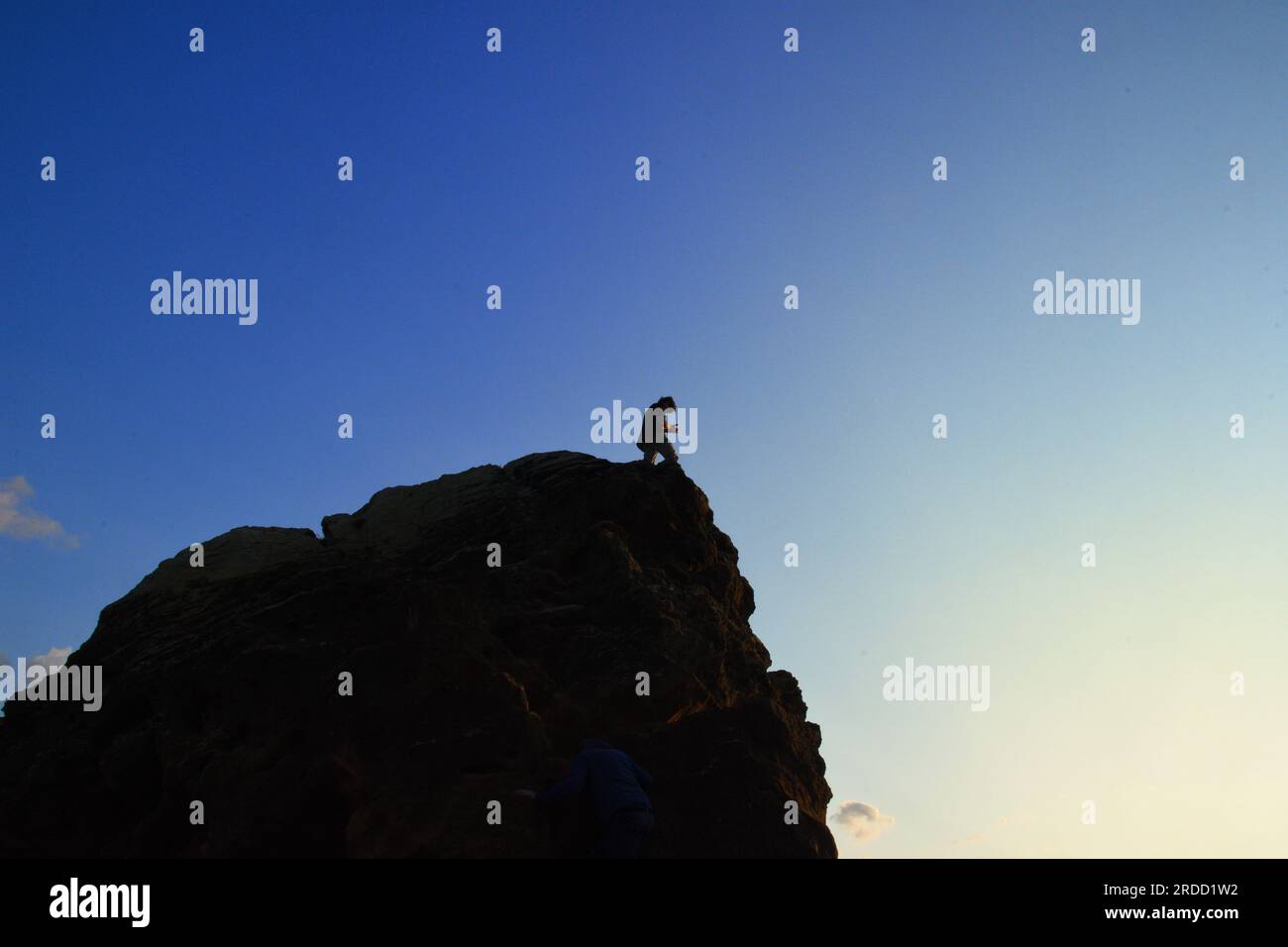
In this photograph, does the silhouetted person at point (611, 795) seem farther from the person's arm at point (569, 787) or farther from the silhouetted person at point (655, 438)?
the silhouetted person at point (655, 438)

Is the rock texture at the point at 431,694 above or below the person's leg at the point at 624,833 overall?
above

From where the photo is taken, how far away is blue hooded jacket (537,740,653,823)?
9633mm

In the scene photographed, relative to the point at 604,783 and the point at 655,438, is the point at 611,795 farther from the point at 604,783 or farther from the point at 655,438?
the point at 655,438

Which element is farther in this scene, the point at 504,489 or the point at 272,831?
the point at 504,489

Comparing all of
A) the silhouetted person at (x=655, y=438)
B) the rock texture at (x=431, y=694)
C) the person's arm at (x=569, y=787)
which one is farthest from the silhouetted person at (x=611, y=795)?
the silhouetted person at (x=655, y=438)

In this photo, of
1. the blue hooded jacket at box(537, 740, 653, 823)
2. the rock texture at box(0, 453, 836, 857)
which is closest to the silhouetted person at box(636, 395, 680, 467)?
the rock texture at box(0, 453, 836, 857)

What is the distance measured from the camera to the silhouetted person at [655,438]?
17906 millimetres

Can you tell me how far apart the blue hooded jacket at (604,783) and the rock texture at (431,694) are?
0.50 metres

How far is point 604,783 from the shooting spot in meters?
9.80

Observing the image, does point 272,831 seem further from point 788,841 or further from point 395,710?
point 788,841

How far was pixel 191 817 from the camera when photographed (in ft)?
37.3
